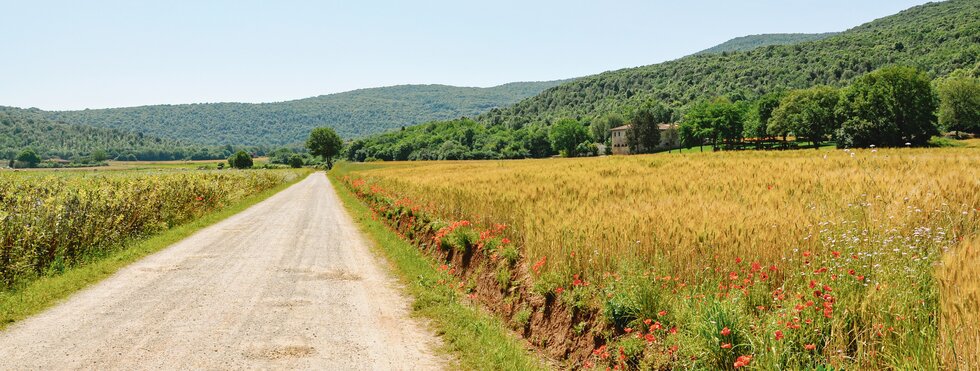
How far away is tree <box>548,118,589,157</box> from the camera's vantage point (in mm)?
165625

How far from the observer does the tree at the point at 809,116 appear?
300 feet

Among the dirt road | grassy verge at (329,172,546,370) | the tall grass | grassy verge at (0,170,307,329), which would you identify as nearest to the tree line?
grassy verge at (329,172,546,370)

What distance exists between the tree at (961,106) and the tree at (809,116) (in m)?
19.6

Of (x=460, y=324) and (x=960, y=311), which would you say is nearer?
(x=960, y=311)

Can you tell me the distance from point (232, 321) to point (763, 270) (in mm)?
8247

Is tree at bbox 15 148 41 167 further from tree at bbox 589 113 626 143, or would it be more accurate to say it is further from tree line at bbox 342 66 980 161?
tree at bbox 589 113 626 143

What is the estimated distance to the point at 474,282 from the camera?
37.9 ft

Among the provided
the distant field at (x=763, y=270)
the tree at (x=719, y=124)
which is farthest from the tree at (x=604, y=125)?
the distant field at (x=763, y=270)

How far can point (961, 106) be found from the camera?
9475cm

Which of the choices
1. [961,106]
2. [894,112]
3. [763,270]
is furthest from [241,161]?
[961,106]

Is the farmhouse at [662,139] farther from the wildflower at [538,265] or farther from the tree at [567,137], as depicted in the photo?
the wildflower at [538,265]

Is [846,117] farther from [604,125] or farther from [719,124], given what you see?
[604,125]

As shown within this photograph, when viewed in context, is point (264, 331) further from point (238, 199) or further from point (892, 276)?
point (238, 199)

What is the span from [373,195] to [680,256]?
2735 cm
